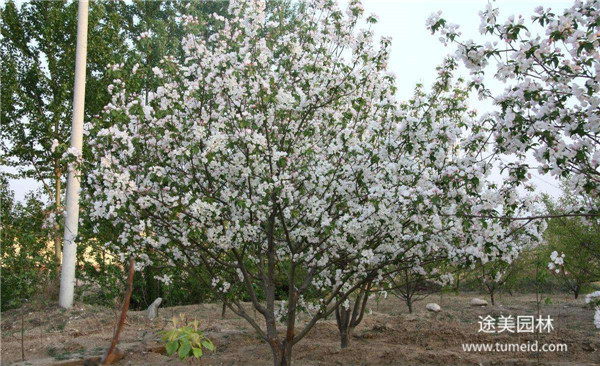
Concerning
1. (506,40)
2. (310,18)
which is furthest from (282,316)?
(506,40)

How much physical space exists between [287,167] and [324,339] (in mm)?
3678

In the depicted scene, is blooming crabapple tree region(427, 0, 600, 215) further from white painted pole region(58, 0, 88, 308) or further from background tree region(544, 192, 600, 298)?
white painted pole region(58, 0, 88, 308)

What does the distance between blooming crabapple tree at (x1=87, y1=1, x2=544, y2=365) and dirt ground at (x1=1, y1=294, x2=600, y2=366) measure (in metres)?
1.49

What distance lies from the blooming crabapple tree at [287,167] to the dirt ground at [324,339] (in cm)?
149

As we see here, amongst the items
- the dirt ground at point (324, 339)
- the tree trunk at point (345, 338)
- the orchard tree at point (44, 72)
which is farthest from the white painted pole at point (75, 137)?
the tree trunk at point (345, 338)

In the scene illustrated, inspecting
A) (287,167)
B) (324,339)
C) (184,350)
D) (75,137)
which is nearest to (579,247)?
(324,339)

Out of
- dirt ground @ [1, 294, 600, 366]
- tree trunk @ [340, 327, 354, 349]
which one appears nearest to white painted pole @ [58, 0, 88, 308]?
dirt ground @ [1, 294, 600, 366]

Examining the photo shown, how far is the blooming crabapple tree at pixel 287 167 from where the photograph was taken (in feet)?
14.1

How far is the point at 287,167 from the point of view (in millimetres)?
4891

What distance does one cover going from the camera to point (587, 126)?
346 cm

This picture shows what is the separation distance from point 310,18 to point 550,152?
9.87 ft

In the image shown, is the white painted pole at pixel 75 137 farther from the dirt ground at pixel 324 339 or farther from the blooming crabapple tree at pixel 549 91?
the blooming crabapple tree at pixel 549 91

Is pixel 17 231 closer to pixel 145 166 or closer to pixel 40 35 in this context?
pixel 40 35

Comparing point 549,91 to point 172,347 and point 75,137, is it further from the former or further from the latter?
point 75,137
